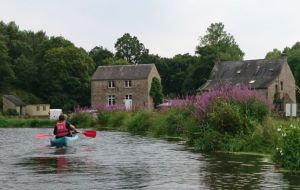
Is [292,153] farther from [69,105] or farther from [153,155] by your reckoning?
[69,105]

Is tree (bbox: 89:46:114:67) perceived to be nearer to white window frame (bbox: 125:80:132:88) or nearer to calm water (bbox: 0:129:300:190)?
white window frame (bbox: 125:80:132:88)

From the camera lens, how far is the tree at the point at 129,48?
453ft

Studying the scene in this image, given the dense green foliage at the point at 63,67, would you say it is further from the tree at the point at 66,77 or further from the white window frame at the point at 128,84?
the white window frame at the point at 128,84

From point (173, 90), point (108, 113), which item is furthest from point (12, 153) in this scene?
point (173, 90)

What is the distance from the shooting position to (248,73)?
77750 millimetres

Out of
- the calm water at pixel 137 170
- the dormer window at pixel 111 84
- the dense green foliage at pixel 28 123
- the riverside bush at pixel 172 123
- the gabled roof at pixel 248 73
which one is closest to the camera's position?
the calm water at pixel 137 170

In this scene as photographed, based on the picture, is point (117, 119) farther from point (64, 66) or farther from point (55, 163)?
point (64, 66)

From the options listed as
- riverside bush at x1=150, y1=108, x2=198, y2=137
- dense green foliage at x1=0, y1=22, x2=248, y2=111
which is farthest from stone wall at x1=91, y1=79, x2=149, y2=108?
riverside bush at x1=150, y1=108, x2=198, y2=137

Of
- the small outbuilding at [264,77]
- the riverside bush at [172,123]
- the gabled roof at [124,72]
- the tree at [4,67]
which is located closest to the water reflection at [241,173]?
the riverside bush at [172,123]

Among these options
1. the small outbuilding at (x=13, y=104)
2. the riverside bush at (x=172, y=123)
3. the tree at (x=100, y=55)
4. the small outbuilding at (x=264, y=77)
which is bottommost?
the riverside bush at (x=172, y=123)

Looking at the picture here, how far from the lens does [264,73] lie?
2990 inches

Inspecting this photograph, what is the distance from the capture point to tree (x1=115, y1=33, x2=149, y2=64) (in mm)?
138000

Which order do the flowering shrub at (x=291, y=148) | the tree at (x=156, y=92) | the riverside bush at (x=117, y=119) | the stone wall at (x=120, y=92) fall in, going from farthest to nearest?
the tree at (x=156, y=92)
the stone wall at (x=120, y=92)
the riverside bush at (x=117, y=119)
the flowering shrub at (x=291, y=148)

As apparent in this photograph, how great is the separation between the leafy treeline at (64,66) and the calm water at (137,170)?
64563 mm
